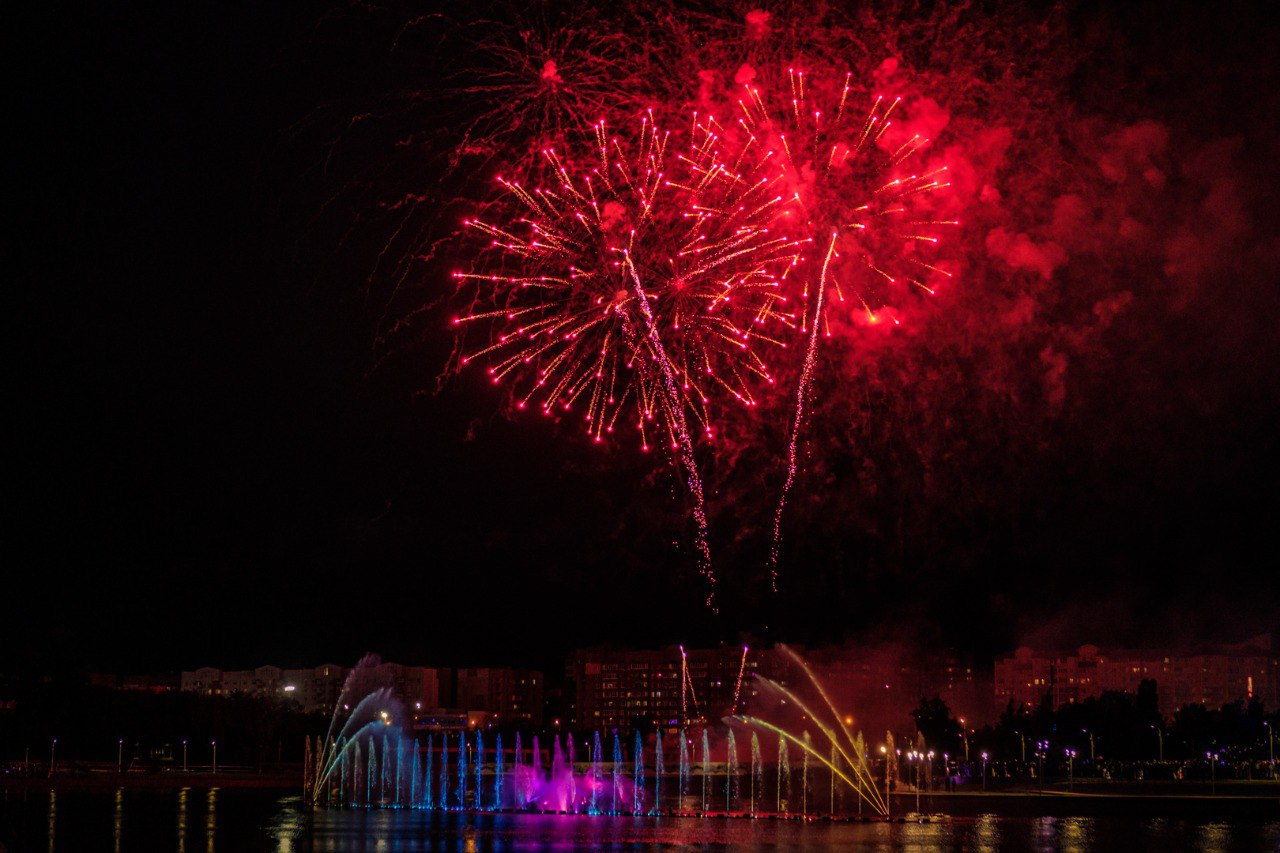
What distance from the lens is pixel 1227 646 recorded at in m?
129

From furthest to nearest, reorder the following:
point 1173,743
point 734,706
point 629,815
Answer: point 734,706 < point 1173,743 < point 629,815

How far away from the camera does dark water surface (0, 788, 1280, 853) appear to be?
2431 centimetres

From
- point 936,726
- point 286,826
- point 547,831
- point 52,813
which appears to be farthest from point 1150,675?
point 52,813

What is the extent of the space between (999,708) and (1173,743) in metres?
64.2

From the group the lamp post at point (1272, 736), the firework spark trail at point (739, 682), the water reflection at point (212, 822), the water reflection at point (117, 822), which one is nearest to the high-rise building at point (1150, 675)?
the firework spark trail at point (739, 682)

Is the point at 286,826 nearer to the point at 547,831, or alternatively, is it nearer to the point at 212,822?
the point at 212,822

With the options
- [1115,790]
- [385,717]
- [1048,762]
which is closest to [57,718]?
[385,717]

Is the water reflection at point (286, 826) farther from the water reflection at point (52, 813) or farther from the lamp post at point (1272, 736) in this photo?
the lamp post at point (1272, 736)

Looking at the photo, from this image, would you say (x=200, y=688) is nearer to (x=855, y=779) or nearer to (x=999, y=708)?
(x=999, y=708)

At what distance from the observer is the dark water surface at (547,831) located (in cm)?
2431

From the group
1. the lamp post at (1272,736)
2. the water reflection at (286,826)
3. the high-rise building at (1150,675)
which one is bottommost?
the lamp post at (1272,736)

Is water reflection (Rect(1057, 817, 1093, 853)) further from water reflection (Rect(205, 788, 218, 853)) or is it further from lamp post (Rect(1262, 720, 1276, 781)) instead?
lamp post (Rect(1262, 720, 1276, 781))

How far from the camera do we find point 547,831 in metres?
28.0

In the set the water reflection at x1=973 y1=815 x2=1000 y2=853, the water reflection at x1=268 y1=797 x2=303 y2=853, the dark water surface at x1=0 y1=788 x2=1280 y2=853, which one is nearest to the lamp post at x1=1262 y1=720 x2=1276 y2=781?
the dark water surface at x1=0 y1=788 x2=1280 y2=853
